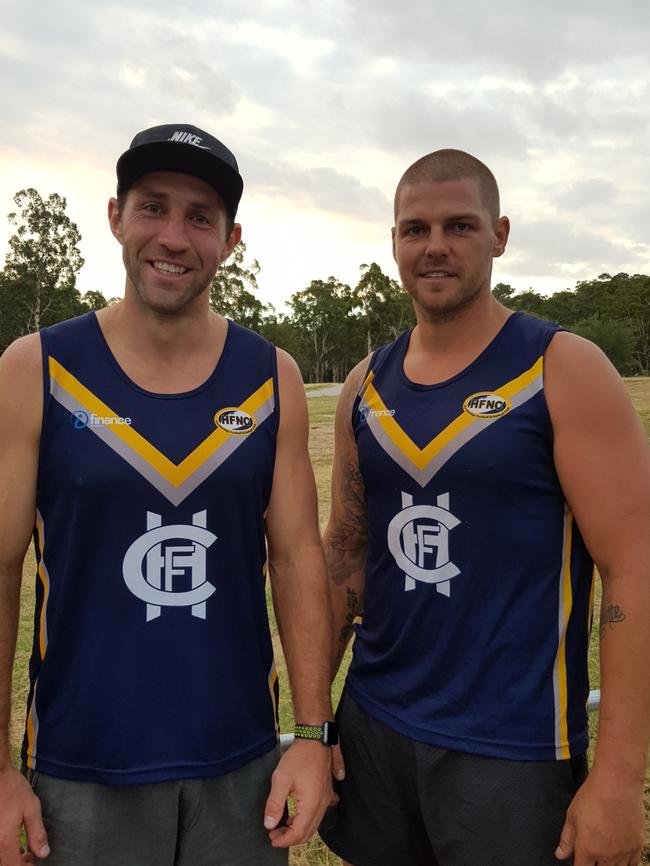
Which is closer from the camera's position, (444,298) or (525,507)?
(525,507)

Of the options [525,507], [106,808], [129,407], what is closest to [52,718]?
[106,808]

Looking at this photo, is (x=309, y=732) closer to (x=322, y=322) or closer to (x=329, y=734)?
(x=329, y=734)

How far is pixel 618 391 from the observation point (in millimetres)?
2100

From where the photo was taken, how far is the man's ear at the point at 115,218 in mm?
2312

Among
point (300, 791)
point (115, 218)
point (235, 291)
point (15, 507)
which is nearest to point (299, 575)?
point (300, 791)

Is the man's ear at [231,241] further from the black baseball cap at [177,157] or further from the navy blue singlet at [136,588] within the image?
the navy blue singlet at [136,588]

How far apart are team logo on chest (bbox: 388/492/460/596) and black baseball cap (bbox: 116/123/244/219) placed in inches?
49.1

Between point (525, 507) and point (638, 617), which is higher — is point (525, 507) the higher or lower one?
the higher one

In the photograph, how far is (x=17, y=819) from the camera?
1934 mm

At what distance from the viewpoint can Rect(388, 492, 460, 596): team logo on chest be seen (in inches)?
88.9

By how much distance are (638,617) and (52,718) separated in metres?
1.78

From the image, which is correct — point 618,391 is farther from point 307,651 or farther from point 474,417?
point 307,651

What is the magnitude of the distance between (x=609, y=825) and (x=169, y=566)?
1.49 metres

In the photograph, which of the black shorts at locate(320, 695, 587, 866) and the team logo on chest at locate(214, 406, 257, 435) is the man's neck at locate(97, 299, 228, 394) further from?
the black shorts at locate(320, 695, 587, 866)
